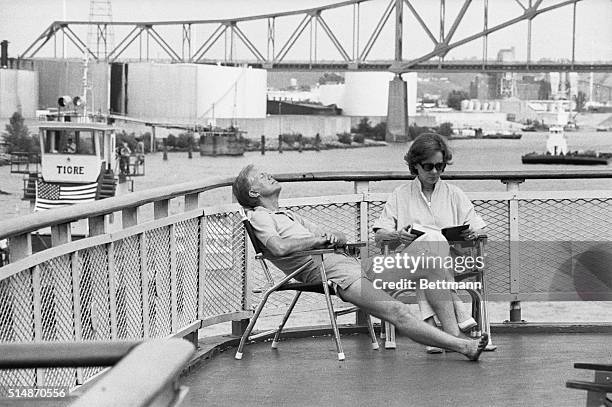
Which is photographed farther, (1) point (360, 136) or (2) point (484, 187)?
(1) point (360, 136)

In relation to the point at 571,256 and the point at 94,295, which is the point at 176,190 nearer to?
the point at 94,295

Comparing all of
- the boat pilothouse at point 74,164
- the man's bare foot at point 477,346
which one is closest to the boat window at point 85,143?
the boat pilothouse at point 74,164

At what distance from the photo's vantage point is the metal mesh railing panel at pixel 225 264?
5.23 m

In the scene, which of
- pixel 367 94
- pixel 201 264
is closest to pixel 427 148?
pixel 201 264

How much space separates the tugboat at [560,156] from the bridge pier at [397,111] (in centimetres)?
958

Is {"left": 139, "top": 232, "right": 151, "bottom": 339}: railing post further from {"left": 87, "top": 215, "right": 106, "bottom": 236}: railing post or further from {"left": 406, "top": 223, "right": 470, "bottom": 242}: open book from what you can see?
{"left": 406, "top": 223, "right": 470, "bottom": 242}: open book

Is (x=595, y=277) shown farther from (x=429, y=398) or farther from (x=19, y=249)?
(x=19, y=249)

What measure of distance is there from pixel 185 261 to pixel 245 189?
36 centimetres

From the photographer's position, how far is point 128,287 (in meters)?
4.32

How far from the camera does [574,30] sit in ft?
243

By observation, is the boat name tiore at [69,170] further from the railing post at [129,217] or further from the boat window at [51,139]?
the railing post at [129,217]

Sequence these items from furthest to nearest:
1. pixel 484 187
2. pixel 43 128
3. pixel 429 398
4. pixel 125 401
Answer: pixel 484 187, pixel 43 128, pixel 429 398, pixel 125 401

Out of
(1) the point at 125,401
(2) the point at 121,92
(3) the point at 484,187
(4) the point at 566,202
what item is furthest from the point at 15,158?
(1) the point at 125,401

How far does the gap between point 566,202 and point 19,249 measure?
3144 millimetres
